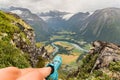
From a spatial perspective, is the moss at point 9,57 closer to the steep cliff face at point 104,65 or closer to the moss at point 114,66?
the steep cliff face at point 104,65

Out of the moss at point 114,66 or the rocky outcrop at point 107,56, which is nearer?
the moss at point 114,66

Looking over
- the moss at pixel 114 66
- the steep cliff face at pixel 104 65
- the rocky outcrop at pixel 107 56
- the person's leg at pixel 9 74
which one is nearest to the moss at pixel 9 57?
the steep cliff face at pixel 104 65

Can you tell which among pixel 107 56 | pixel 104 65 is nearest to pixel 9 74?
pixel 104 65

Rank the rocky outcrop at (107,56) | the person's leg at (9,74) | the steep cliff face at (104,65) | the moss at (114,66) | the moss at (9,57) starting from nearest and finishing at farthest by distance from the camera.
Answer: the person's leg at (9,74)
the moss at (9,57)
the steep cliff face at (104,65)
the moss at (114,66)
the rocky outcrop at (107,56)

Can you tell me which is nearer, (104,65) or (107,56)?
(104,65)

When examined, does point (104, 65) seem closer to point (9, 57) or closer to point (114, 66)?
point (114, 66)

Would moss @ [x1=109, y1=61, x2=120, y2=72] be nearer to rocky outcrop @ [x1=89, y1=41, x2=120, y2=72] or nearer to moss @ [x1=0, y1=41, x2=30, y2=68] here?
rocky outcrop @ [x1=89, y1=41, x2=120, y2=72]

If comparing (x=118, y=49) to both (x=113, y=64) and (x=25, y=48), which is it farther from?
(x=25, y=48)

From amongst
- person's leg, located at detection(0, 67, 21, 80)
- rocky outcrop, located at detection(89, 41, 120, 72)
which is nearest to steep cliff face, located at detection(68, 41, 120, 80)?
rocky outcrop, located at detection(89, 41, 120, 72)

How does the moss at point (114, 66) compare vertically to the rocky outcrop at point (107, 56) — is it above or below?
above

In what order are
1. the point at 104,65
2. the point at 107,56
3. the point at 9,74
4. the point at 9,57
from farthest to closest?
the point at 107,56 < the point at 104,65 < the point at 9,57 < the point at 9,74

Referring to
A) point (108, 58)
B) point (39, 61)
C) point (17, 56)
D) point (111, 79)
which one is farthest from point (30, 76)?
point (39, 61)
